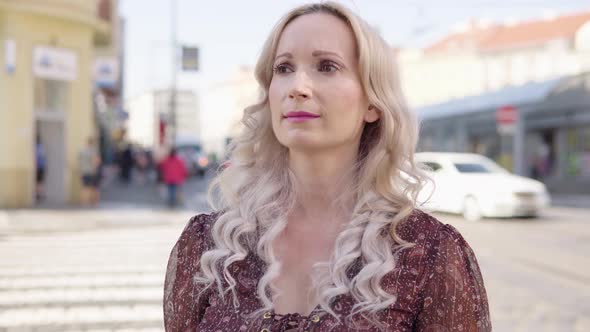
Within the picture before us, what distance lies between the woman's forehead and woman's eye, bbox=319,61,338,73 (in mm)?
34

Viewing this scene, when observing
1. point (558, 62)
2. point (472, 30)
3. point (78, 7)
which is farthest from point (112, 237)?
point (472, 30)

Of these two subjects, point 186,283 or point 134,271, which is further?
point 134,271

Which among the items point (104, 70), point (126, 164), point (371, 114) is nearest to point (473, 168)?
point (104, 70)

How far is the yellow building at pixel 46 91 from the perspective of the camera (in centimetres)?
1878

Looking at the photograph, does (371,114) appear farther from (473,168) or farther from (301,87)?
(473,168)

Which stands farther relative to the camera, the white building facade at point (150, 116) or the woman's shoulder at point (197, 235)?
the white building facade at point (150, 116)

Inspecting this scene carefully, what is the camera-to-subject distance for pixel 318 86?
2000 mm

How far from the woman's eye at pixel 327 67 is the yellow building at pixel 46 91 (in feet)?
59.6

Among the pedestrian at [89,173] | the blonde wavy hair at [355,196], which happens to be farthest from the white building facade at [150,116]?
the blonde wavy hair at [355,196]

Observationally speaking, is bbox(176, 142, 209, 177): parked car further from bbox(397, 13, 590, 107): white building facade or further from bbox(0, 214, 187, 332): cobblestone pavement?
bbox(0, 214, 187, 332): cobblestone pavement

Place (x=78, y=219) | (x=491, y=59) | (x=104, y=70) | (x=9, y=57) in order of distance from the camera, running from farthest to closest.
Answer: (x=491, y=59) → (x=104, y=70) → (x=9, y=57) → (x=78, y=219)

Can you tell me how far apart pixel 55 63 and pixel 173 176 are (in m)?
4.35

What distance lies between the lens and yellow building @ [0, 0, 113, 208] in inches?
739

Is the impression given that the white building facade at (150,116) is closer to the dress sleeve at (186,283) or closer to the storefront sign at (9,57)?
the storefront sign at (9,57)
